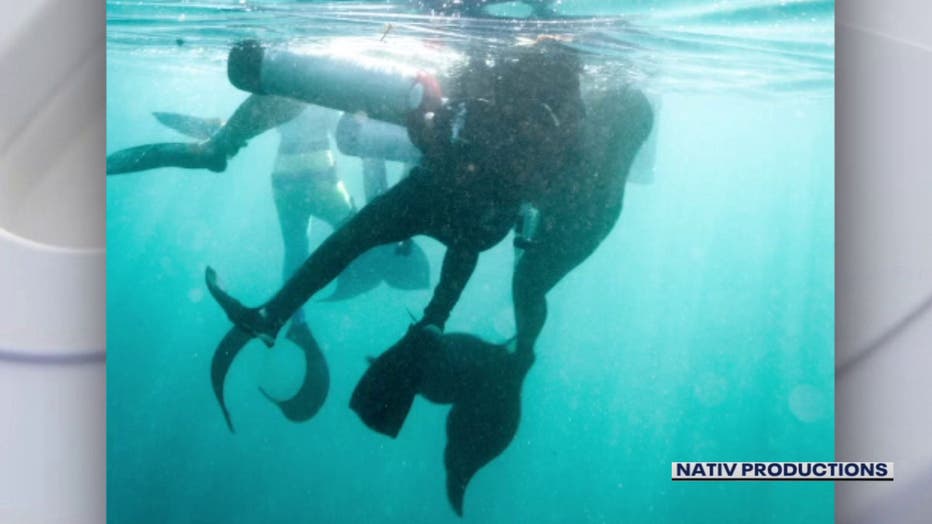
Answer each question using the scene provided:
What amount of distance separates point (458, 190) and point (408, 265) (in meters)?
0.43

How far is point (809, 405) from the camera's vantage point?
2662 millimetres

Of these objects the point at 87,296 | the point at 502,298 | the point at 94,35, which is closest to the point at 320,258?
the point at 502,298

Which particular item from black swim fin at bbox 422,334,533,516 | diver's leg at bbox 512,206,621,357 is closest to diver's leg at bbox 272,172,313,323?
black swim fin at bbox 422,334,533,516

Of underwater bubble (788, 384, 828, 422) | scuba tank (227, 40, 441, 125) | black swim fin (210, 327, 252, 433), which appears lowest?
underwater bubble (788, 384, 828, 422)

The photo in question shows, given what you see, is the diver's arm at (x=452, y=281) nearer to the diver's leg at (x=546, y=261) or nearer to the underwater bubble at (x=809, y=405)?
the diver's leg at (x=546, y=261)

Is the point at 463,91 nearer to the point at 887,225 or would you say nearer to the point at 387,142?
the point at 387,142

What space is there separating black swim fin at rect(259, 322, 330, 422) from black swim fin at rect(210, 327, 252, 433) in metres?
0.19

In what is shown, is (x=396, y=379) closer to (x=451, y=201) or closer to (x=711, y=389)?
(x=451, y=201)

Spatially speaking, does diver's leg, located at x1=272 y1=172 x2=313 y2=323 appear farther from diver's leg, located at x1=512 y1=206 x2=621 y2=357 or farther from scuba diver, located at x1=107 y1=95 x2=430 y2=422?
diver's leg, located at x1=512 y1=206 x2=621 y2=357

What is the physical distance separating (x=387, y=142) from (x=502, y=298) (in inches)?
36.6

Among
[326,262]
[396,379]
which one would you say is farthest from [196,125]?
[396,379]

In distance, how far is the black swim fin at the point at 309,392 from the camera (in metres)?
2.82

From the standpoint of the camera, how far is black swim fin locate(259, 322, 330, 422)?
9.27 ft

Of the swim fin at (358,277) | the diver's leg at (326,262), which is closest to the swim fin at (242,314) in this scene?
the diver's leg at (326,262)
